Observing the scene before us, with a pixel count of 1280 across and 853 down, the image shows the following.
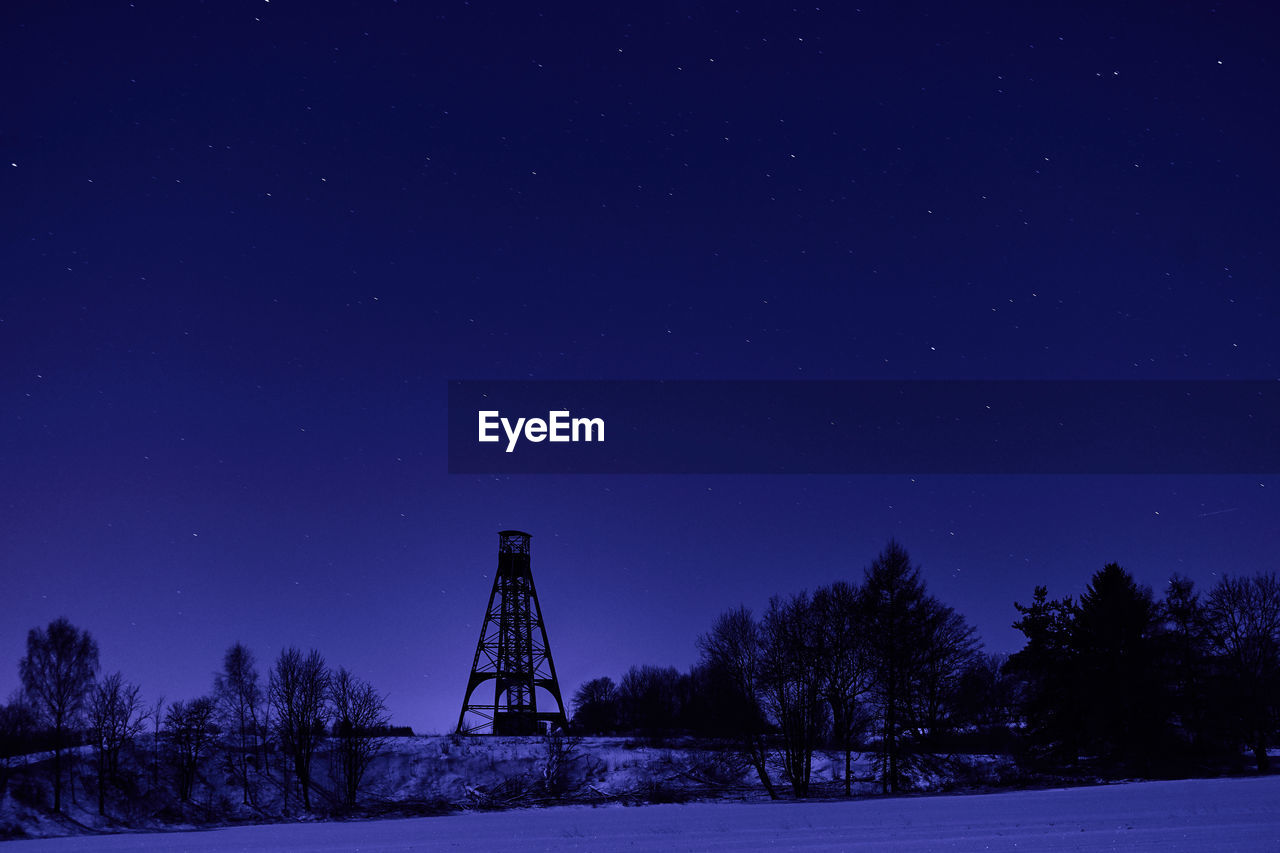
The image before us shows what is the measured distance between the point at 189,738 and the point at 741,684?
36.3 metres

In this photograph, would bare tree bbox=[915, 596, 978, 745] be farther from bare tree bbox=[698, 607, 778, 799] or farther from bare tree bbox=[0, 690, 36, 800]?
bare tree bbox=[0, 690, 36, 800]

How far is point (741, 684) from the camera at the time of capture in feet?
172

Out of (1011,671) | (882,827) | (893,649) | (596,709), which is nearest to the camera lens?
(882,827)

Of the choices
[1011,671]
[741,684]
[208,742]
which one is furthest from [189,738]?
[1011,671]

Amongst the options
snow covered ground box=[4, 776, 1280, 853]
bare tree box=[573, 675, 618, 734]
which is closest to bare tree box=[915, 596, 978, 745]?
snow covered ground box=[4, 776, 1280, 853]

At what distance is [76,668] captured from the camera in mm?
79625

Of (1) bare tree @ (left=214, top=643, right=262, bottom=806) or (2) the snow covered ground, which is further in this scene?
(1) bare tree @ (left=214, top=643, right=262, bottom=806)

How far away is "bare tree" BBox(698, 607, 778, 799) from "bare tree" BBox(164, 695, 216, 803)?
32.6 meters

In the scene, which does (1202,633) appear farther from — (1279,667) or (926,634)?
(926,634)

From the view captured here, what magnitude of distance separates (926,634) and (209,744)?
4776 cm

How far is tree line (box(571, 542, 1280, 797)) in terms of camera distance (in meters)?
48.7

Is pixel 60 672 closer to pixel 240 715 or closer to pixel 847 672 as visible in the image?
pixel 240 715

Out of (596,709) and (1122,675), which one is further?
(596,709)

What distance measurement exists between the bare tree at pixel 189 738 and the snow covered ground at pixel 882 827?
78.0 feet
